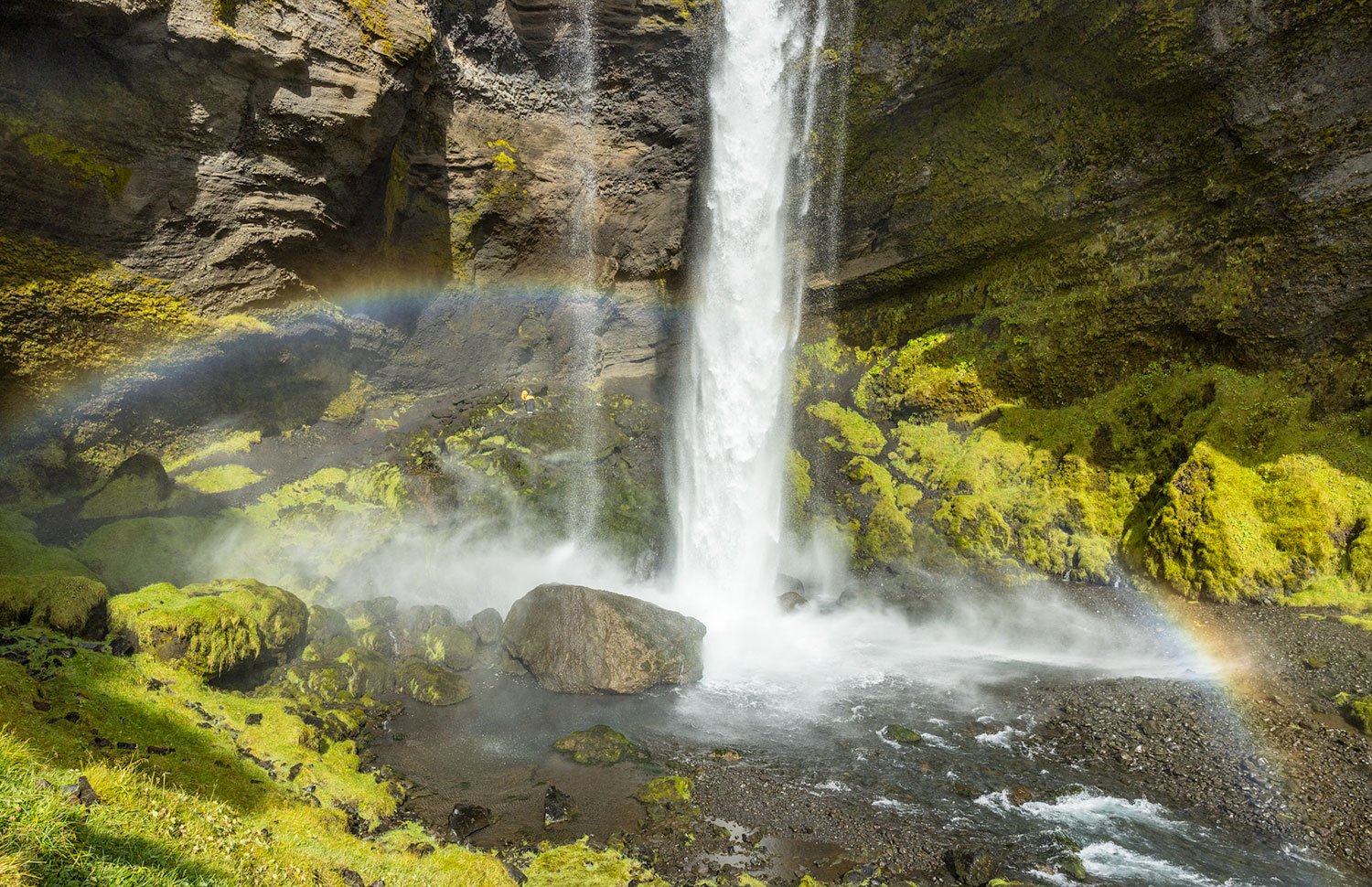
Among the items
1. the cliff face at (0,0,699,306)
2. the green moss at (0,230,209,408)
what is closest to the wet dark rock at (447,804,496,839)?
the green moss at (0,230,209,408)

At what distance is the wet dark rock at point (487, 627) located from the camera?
1786 centimetres

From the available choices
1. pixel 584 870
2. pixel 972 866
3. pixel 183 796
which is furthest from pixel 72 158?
pixel 972 866

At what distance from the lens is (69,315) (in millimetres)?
18391

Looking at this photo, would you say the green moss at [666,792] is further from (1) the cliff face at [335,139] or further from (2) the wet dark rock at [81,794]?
(1) the cliff face at [335,139]

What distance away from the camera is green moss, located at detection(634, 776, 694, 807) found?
11.4 m

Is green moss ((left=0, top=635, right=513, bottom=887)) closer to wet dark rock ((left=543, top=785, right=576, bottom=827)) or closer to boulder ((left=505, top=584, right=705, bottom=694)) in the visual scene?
wet dark rock ((left=543, top=785, right=576, bottom=827))

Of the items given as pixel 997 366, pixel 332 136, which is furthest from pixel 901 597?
pixel 332 136

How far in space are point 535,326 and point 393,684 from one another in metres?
15.1

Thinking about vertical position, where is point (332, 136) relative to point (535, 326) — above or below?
above

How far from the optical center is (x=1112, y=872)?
9852 millimetres

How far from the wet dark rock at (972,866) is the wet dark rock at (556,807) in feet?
17.8

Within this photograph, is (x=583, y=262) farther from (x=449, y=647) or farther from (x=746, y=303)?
(x=449, y=647)

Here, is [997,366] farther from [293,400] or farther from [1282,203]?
[293,400]

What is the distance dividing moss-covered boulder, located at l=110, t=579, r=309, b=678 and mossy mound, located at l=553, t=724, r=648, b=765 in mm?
6410
